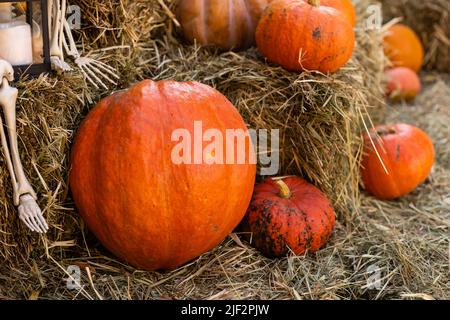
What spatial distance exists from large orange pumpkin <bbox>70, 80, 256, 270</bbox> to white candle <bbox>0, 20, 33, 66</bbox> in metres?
0.33

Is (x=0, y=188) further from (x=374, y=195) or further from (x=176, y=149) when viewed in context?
(x=374, y=195)

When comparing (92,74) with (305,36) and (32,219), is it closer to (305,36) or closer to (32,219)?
(32,219)

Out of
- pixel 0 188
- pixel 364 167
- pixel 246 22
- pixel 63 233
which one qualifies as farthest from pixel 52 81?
pixel 364 167

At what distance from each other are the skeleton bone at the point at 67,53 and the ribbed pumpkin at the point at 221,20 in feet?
1.95

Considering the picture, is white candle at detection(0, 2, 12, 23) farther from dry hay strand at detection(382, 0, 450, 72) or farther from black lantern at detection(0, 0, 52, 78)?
dry hay strand at detection(382, 0, 450, 72)

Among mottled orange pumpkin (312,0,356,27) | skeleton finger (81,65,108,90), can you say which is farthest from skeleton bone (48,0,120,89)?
mottled orange pumpkin (312,0,356,27)

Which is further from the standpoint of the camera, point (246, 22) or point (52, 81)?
point (246, 22)

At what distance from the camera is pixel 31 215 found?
7.39 feet

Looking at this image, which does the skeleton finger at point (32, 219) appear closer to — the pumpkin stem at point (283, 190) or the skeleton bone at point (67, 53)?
the skeleton bone at point (67, 53)

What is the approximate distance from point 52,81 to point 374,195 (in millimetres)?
1832

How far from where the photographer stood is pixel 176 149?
2.24 m

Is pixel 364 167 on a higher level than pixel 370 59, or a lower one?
lower
